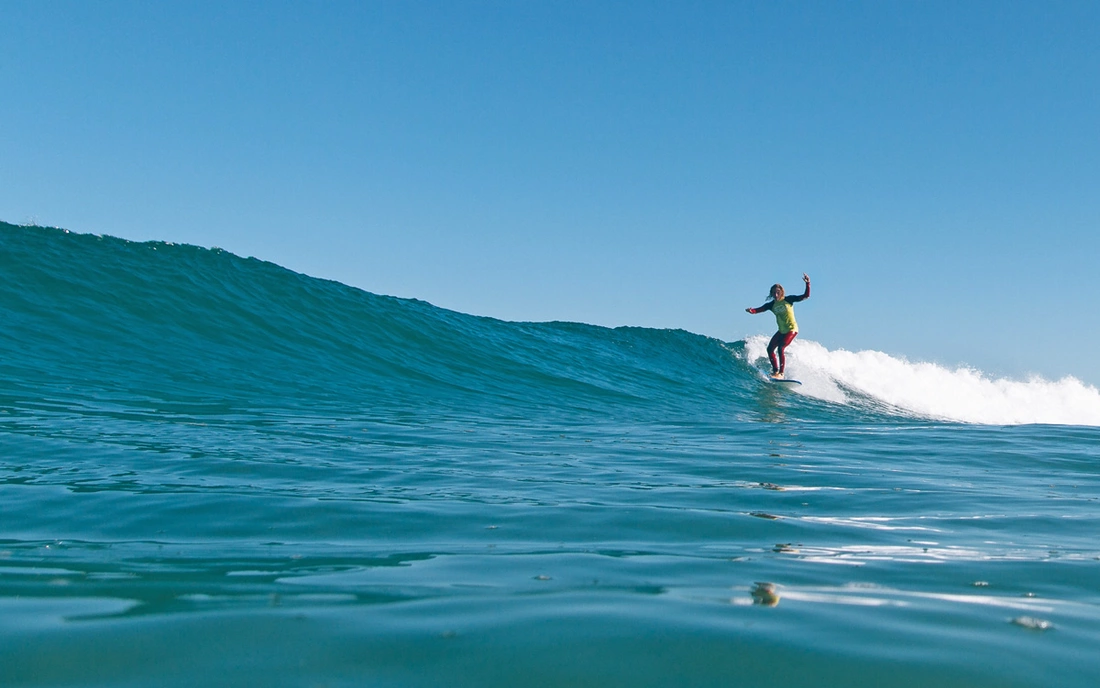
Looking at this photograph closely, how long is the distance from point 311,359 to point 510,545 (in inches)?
420

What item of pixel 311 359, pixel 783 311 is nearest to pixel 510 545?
pixel 311 359

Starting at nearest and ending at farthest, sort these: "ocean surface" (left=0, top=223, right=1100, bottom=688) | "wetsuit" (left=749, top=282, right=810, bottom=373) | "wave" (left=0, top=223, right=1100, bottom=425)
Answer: "ocean surface" (left=0, top=223, right=1100, bottom=688)
"wave" (left=0, top=223, right=1100, bottom=425)
"wetsuit" (left=749, top=282, right=810, bottom=373)

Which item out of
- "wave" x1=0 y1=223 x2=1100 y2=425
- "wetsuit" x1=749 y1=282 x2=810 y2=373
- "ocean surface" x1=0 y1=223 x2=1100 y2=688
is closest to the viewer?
"ocean surface" x1=0 y1=223 x2=1100 y2=688

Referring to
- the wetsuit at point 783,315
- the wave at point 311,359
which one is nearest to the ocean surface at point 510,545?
the wave at point 311,359

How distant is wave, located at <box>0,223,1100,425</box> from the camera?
10141 millimetres

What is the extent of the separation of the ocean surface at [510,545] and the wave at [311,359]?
23 cm

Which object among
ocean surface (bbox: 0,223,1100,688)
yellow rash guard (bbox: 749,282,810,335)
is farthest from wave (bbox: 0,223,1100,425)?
yellow rash guard (bbox: 749,282,810,335)

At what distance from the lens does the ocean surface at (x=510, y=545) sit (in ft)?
5.84

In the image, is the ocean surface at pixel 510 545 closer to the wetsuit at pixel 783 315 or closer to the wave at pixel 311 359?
the wave at pixel 311 359

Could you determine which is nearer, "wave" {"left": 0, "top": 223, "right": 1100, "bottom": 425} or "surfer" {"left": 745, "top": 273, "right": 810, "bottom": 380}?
"wave" {"left": 0, "top": 223, "right": 1100, "bottom": 425}

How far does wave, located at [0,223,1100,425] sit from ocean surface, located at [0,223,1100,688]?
0.23 metres

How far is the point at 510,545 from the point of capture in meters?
3.19

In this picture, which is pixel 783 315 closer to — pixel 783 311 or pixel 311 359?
pixel 783 311

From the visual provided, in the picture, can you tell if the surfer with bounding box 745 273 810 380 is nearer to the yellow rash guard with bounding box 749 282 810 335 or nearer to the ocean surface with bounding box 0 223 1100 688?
the yellow rash guard with bounding box 749 282 810 335
